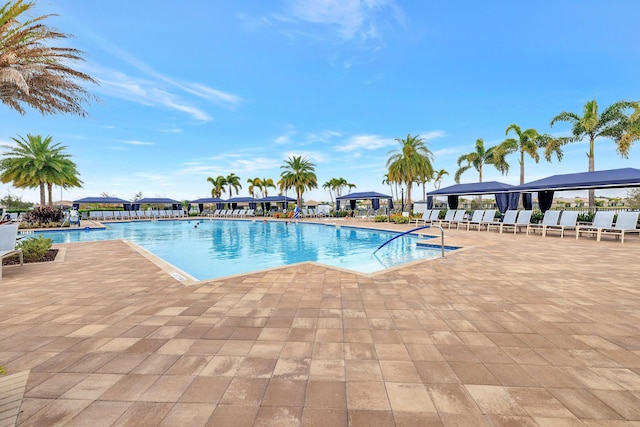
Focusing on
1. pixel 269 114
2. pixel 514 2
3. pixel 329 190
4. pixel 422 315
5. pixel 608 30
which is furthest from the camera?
pixel 329 190

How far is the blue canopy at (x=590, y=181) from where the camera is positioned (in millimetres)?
9516

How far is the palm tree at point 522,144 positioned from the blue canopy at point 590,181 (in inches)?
425

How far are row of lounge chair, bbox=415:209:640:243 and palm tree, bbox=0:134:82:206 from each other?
28794 millimetres

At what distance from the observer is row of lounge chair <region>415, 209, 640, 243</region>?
365 inches

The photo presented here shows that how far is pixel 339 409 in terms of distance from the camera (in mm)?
1713

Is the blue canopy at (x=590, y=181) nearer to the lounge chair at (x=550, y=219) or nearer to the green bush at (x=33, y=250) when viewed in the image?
the lounge chair at (x=550, y=219)

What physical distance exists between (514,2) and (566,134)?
1107 cm

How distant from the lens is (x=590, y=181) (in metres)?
10.5

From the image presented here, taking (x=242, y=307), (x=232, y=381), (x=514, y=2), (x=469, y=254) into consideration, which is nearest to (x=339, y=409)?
(x=232, y=381)

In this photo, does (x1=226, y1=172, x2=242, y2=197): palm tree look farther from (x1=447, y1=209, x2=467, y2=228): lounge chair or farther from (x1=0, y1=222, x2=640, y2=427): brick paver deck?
(x1=0, y1=222, x2=640, y2=427): brick paver deck

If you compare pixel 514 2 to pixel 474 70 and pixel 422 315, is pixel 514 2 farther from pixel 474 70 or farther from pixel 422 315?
pixel 422 315

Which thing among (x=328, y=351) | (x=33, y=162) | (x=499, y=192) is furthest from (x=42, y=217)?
(x=499, y=192)

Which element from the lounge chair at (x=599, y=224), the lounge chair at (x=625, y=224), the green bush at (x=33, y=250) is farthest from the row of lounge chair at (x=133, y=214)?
the lounge chair at (x=625, y=224)

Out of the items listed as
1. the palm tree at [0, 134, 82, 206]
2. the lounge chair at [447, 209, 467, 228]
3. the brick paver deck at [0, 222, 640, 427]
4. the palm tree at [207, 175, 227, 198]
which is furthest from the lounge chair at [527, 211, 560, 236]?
the palm tree at [207, 175, 227, 198]
